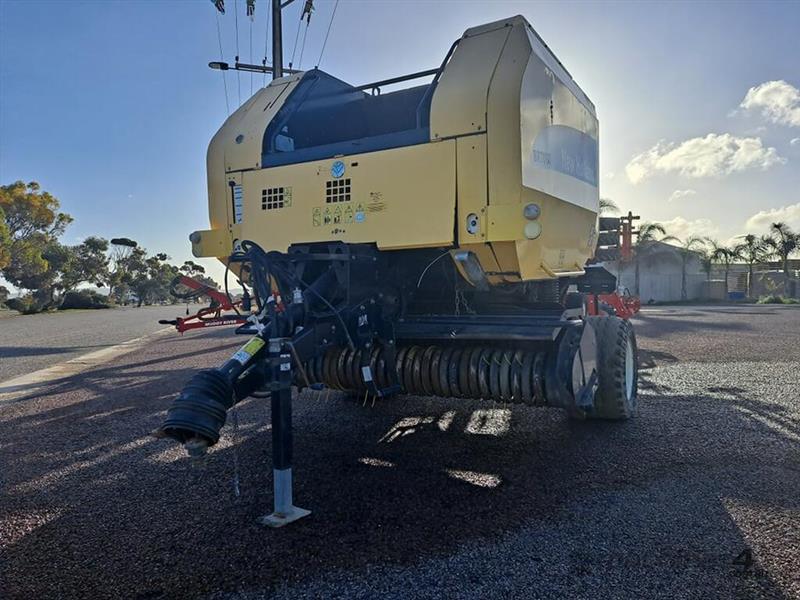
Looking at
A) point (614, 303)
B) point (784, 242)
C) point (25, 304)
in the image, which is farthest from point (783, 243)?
point (25, 304)

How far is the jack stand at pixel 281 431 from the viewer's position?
3361 millimetres

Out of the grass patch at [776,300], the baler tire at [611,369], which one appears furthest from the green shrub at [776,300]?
the baler tire at [611,369]

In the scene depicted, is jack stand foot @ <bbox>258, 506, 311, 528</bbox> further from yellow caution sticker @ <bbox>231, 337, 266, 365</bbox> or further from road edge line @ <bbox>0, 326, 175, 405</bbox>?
road edge line @ <bbox>0, 326, 175, 405</bbox>

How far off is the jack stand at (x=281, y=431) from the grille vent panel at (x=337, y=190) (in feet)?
4.95

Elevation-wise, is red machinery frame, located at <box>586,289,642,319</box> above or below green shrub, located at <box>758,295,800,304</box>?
above

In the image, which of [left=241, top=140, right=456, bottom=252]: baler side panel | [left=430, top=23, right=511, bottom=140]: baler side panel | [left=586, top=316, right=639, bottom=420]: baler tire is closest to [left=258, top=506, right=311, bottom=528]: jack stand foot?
[left=241, top=140, right=456, bottom=252]: baler side panel

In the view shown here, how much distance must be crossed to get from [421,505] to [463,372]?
1039 millimetres

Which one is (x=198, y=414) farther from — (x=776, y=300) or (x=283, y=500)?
(x=776, y=300)

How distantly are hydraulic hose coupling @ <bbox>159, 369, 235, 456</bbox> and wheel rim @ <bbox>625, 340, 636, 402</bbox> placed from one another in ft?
12.3

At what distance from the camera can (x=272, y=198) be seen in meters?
4.83

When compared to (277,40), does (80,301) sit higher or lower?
lower

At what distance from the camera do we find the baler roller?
4.12 m

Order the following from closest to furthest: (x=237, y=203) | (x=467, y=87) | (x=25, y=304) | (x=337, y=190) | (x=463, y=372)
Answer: (x=467, y=87) → (x=463, y=372) → (x=337, y=190) → (x=237, y=203) → (x=25, y=304)

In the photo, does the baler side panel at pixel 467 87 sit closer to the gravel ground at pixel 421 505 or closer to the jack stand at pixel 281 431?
the jack stand at pixel 281 431
